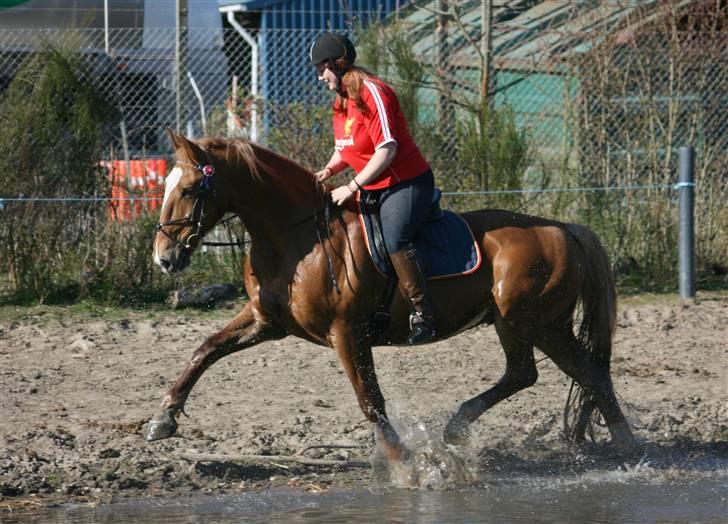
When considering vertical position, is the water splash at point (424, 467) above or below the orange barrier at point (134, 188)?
below

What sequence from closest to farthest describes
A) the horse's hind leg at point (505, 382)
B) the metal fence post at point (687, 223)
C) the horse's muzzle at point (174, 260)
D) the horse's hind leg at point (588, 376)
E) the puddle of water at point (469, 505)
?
the puddle of water at point (469, 505), the horse's muzzle at point (174, 260), the horse's hind leg at point (505, 382), the horse's hind leg at point (588, 376), the metal fence post at point (687, 223)

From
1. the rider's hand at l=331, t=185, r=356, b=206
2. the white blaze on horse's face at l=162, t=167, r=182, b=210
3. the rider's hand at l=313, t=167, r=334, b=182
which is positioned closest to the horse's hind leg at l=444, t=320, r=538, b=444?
the rider's hand at l=331, t=185, r=356, b=206

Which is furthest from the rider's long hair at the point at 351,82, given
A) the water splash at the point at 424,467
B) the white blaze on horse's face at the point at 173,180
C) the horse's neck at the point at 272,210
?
the water splash at the point at 424,467

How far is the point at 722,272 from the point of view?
39.9 ft

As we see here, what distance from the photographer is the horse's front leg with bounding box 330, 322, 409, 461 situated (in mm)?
6324

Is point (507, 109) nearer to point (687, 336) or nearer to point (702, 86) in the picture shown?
point (702, 86)

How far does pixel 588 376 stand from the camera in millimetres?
6930

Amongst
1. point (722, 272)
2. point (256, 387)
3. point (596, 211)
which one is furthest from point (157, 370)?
point (722, 272)

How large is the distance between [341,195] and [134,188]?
4984 mm

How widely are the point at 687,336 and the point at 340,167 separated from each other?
4.26m

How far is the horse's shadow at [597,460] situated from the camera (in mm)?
6781

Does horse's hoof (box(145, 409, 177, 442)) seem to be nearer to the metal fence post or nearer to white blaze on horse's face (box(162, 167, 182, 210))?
white blaze on horse's face (box(162, 167, 182, 210))

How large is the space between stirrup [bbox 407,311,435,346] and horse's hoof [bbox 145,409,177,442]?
1.33 meters

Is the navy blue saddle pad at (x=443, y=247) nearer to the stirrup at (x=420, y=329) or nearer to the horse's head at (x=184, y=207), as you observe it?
the stirrup at (x=420, y=329)
